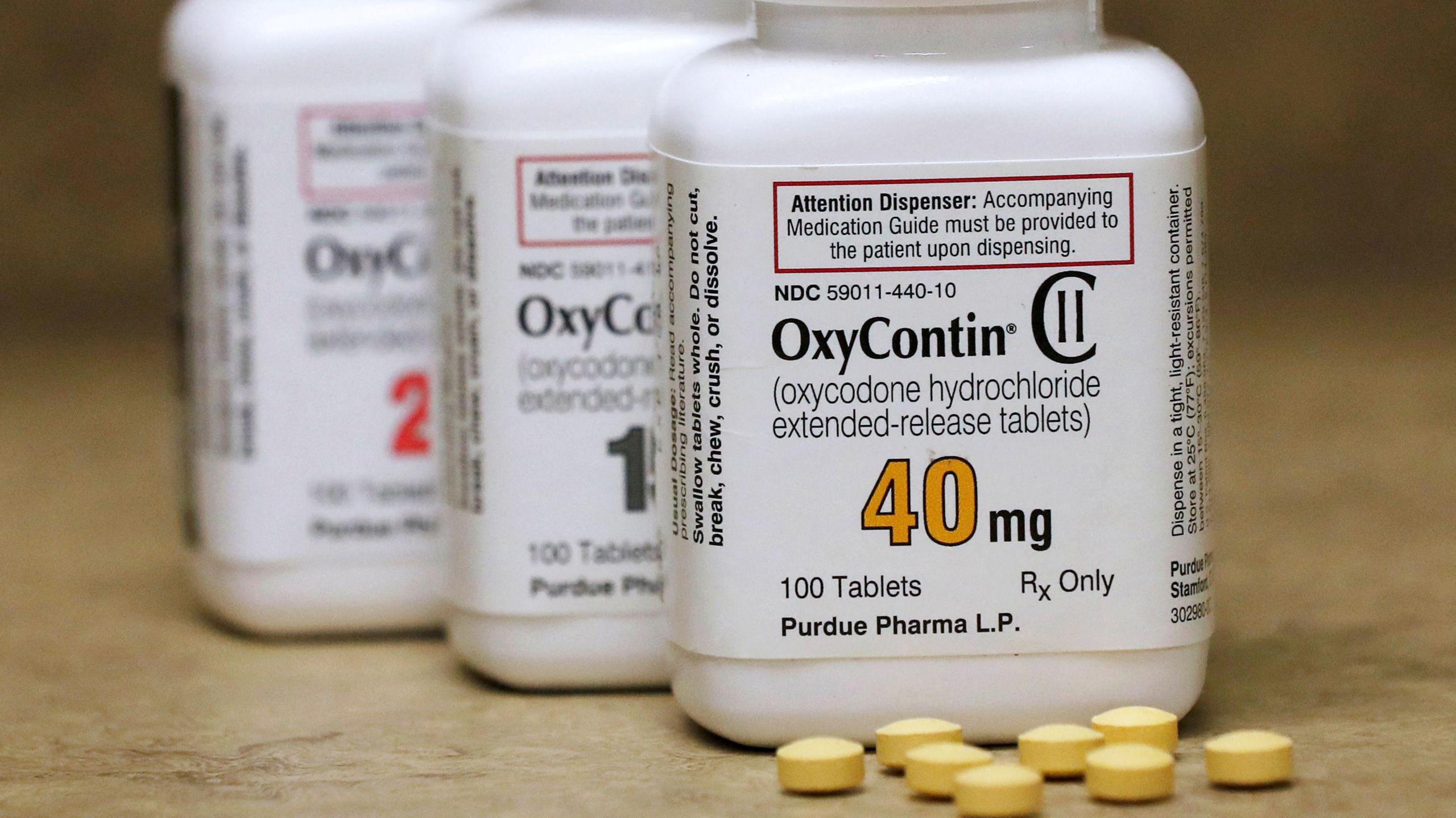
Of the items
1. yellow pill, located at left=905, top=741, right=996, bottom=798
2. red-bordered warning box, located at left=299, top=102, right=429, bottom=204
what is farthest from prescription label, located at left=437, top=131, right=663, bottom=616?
yellow pill, located at left=905, top=741, right=996, bottom=798

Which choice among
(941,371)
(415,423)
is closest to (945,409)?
(941,371)

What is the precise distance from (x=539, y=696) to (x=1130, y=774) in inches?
13.6

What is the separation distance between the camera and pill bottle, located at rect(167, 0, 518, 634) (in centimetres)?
119

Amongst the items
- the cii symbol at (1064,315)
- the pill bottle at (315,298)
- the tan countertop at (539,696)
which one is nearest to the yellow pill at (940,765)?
the tan countertop at (539,696)

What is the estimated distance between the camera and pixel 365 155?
1.20m

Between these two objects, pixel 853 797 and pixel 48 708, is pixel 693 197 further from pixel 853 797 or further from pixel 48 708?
pixel 48 708

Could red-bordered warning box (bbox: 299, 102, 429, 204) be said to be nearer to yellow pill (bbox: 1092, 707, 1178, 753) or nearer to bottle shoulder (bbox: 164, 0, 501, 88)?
bottle shoulder (bbox: 164, 0, 501, 88)

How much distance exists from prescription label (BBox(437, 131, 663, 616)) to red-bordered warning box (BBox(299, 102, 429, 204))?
4.2 inches

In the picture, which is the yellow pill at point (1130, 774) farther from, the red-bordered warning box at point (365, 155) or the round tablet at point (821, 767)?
the red-bordered warning box at point (365, 155)

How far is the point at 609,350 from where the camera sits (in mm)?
1082

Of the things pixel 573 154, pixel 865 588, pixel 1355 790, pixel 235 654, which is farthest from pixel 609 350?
pixel 1355 790

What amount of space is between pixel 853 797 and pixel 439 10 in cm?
53

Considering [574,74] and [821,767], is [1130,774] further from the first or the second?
[574,74]

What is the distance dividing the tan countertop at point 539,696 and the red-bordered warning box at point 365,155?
8.5 inches
